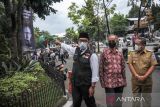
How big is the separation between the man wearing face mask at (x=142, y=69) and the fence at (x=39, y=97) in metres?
2.21

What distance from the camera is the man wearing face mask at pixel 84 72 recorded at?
809 centimetres

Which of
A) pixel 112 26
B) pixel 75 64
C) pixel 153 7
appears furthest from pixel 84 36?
pixel 112 26

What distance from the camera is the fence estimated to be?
896 cm

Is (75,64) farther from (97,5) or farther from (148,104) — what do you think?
(97,5)

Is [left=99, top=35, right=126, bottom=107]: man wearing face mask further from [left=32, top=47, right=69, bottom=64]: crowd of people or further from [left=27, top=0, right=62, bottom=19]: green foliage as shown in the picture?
[left=32, top=47, right=69, bottom=64]: crowd of people

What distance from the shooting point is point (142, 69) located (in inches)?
337

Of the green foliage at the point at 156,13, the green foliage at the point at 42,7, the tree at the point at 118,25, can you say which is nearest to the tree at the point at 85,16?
the green foliage at the point at 156,13

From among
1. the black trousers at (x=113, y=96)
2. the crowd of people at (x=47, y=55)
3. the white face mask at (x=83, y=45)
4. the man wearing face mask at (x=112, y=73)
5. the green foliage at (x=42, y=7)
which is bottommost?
the crowd of people at (x=47, y=55)

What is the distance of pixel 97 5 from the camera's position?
2288 inches

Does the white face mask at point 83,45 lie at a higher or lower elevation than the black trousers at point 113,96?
higher

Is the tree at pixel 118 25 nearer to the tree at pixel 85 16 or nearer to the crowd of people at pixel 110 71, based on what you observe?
the tree at pixel 85 16

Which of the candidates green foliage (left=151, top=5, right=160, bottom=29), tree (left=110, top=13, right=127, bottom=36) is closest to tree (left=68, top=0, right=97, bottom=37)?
green foliage (left=151, top=5, right=160, bottom=29)

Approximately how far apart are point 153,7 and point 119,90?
4486 cm

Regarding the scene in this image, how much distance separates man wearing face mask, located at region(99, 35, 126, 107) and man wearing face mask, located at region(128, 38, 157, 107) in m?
0.26
